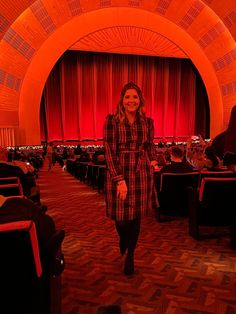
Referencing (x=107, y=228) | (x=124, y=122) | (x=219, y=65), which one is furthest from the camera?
(x=219, y=65)

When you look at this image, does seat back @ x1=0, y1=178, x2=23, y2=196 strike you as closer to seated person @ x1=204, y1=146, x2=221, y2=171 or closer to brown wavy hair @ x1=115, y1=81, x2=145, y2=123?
brown wavy hair @ x1=115, y1=81, x2=145, y2=123

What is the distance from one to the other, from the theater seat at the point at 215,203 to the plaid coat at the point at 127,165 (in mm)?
1052

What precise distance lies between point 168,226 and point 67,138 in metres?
16.2

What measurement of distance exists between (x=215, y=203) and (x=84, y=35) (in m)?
12.7

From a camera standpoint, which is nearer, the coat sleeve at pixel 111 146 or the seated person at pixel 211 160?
the coat sleeve at pixel 111 146

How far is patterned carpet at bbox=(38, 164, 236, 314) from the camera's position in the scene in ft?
7.24

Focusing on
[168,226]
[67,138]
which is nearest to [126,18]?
[67,138]

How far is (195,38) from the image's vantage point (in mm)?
13492

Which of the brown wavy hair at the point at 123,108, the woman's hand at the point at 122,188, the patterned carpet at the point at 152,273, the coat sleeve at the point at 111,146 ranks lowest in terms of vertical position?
the patterned carpet at the point at 152,273

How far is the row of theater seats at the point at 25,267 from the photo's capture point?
133cm

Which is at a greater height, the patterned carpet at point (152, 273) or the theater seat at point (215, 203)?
the theater seat at point (215, 203)

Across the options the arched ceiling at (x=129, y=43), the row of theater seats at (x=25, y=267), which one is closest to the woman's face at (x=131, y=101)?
the row of theater seats at (x=25, y=267)

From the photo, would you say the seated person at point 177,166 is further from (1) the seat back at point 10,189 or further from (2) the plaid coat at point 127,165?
(1) the seat back at point 10,189

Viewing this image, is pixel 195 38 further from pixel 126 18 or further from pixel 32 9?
pixel 32 9
